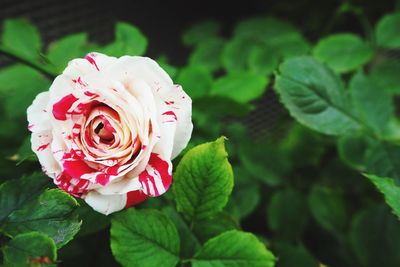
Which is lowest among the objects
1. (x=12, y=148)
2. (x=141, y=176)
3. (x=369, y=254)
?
(x=369, y=254)

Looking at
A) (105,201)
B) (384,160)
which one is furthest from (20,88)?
(384,160)

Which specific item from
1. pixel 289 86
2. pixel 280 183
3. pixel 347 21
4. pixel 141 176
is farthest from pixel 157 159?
pixel 347 21

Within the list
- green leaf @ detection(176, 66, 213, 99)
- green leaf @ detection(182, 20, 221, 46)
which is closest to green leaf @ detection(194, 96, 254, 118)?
green leaf @ detection(176, 66, 213, 99)

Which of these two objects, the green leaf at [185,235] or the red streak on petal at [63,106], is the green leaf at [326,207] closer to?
the green leaf at [185,235]

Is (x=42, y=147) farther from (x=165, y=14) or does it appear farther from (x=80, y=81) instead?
(x=165, y=14)

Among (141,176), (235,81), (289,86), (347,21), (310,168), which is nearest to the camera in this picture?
(141,176)

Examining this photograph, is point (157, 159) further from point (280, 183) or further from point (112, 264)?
point (280, 183)

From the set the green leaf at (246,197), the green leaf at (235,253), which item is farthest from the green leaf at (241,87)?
the green leaf at (235,253)
